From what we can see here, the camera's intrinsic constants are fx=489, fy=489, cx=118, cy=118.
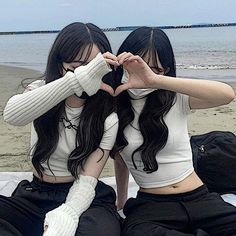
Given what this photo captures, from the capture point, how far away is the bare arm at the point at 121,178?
2936 millimetres

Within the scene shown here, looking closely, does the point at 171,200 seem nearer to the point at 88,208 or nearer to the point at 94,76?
the point at 88,208

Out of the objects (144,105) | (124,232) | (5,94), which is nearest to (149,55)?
(144,105)

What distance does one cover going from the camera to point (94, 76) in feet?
7.70

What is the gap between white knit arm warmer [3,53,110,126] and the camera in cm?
233

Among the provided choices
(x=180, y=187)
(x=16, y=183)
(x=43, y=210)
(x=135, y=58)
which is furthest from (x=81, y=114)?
(x=16, y=183)

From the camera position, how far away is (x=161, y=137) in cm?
255

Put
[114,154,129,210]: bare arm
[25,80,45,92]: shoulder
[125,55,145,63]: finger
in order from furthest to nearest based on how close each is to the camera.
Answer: [114,154,129,210]: bare arm, [25,80,45,92]: shoulder, [125,55,145,63]: finger

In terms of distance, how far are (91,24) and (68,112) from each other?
0.49 meters

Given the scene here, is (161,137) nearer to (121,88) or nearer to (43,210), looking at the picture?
(121,88)

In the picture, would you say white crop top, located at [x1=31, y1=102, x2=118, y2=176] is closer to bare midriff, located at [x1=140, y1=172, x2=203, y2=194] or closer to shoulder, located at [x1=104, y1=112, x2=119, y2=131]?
shoulder, located at [x1=104, y1=112, x2=119, y2=131]

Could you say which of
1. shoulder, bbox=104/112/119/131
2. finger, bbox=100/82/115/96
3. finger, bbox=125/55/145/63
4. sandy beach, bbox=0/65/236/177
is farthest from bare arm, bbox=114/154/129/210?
sandy beach, bbox=0/65/236/177

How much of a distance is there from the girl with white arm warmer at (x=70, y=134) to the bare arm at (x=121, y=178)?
12.3 inches

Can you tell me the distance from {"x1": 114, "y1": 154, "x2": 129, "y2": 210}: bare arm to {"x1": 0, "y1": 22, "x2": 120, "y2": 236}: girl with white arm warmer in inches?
12.3

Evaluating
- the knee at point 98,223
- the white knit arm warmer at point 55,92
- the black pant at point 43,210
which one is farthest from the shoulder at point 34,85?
the knee at point 98,223
